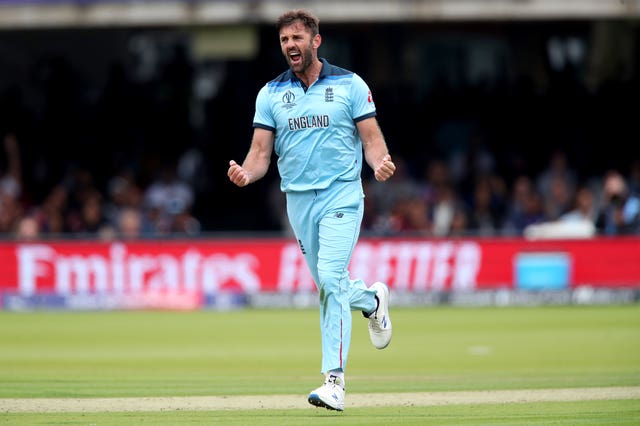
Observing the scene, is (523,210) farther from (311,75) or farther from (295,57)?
(295,57)

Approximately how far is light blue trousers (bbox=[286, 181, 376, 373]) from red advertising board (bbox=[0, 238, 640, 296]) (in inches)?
457

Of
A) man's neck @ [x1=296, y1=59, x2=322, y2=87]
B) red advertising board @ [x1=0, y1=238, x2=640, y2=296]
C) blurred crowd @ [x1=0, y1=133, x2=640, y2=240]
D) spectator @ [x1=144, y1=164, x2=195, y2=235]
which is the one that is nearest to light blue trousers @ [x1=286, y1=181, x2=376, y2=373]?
man's neck @ [x1=296, y1=59, x2=322, y2=87]

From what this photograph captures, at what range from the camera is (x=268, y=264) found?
19875 mm

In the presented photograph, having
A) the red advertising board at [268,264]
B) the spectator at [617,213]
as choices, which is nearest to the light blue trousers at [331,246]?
the red advertising board at [268,264]

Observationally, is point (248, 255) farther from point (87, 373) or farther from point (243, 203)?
point (87, 373)

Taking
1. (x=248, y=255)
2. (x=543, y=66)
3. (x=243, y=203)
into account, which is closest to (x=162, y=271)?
(x=248, y=255)

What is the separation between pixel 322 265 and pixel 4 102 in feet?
62.4

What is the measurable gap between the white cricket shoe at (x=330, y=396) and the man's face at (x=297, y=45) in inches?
80.3

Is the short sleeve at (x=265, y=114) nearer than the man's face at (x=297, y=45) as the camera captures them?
No

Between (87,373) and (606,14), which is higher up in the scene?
(606,14)

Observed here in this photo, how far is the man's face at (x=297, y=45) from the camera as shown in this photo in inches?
309

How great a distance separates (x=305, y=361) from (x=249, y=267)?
24.9 feet

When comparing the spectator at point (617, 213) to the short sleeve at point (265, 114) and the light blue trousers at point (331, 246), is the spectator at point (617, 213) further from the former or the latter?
the short sleeve at point (265, 114)

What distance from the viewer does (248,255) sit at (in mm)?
19906
